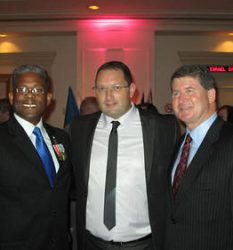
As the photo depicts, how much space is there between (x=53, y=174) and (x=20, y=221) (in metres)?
0.30

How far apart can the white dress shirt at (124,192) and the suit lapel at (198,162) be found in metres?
0.42

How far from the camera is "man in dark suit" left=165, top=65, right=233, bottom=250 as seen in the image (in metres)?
1.63

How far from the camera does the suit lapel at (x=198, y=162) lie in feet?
5.52

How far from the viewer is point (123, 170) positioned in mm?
2141

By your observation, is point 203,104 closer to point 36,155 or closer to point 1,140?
point 36,155

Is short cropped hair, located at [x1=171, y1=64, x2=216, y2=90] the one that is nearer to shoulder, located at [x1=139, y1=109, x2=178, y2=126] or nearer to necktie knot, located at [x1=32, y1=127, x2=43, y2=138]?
shoulder, located at [x1=139, y1=109, x2=178, y2=126]

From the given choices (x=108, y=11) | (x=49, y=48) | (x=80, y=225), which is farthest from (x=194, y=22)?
(x=80, y=225)

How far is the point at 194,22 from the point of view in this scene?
273 inches

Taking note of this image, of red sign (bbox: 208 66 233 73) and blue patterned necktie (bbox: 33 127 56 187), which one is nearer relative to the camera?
blue patterned necktie (bbox: 33 127 56 187)

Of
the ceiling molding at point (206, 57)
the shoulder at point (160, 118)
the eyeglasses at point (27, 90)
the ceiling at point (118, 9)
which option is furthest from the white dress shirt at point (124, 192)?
the ceiling molding at point (206, 57)

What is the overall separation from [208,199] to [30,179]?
0.91m

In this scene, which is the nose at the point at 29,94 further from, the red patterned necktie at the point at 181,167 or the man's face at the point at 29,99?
the red patterned necktie at the point at 181,167

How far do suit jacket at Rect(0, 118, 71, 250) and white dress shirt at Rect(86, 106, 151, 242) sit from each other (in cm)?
27

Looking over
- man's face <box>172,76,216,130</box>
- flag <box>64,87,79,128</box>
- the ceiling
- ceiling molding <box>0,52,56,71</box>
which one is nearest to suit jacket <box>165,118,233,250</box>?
man's face <box>172,76,216,130</box>
